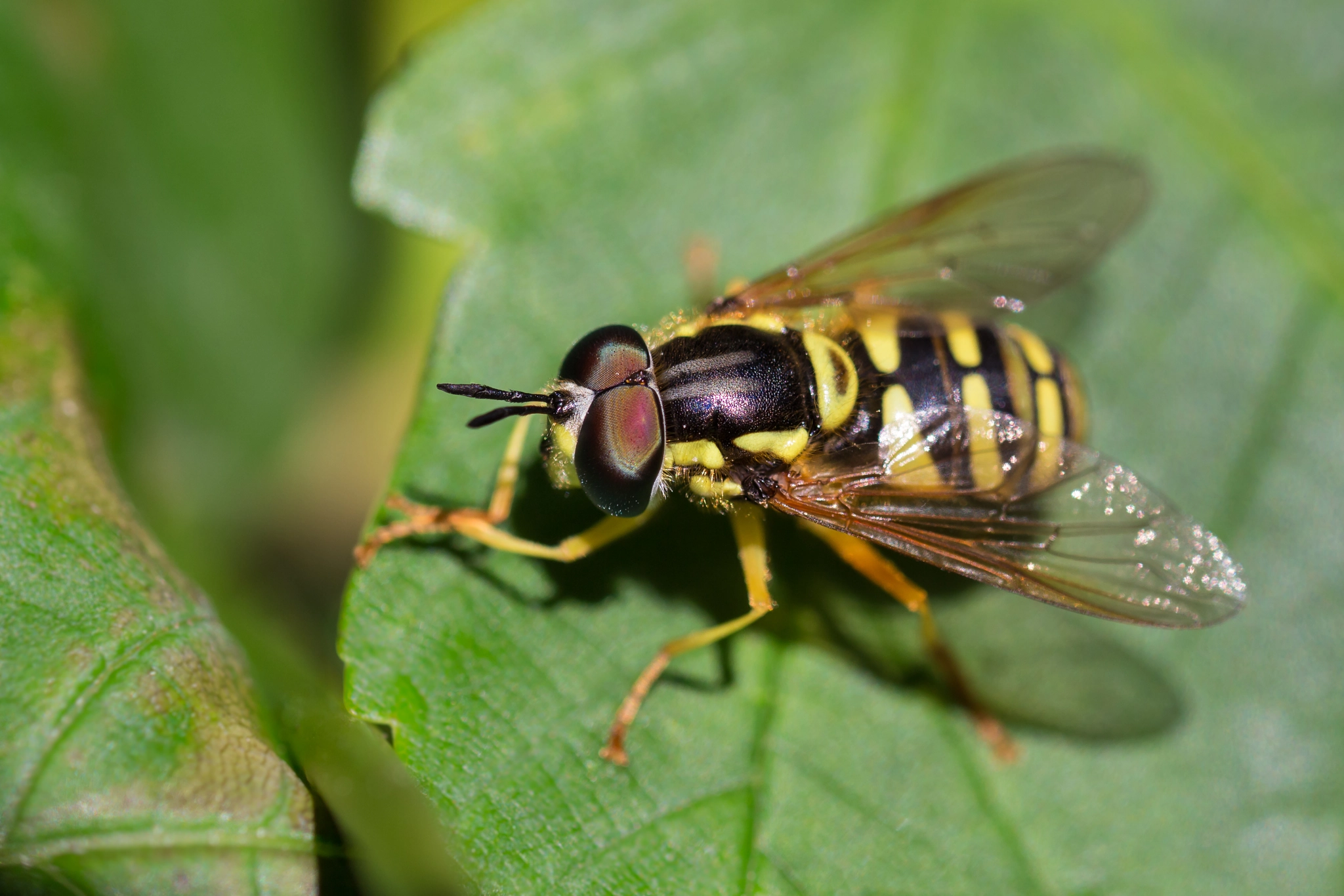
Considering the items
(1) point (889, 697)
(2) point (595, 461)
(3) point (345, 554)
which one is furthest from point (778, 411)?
(3) point (345, 554)

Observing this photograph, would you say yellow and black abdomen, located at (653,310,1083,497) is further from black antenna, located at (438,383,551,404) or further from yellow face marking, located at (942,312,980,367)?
black antenna, located at (438,383,551,404)

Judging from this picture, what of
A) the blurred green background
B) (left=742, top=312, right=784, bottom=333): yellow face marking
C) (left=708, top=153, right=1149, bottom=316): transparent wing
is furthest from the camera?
the blurred green background

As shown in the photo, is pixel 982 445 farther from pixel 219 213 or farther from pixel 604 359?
pixel 219 213

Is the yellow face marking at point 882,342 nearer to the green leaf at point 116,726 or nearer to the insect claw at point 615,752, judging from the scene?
the insect claw at point 615,752

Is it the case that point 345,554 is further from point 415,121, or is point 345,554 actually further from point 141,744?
point 141,744

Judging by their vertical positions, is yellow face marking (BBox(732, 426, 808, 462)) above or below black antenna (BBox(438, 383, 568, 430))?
below

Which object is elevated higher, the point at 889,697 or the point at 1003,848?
the point at 889,697

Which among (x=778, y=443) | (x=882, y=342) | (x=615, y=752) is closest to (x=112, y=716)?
(x=615, y=752)

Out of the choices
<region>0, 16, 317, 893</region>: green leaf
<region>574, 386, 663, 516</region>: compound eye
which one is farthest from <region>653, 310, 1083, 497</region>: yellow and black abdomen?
<region>0, 16, 317, 893</region>: green leaf
